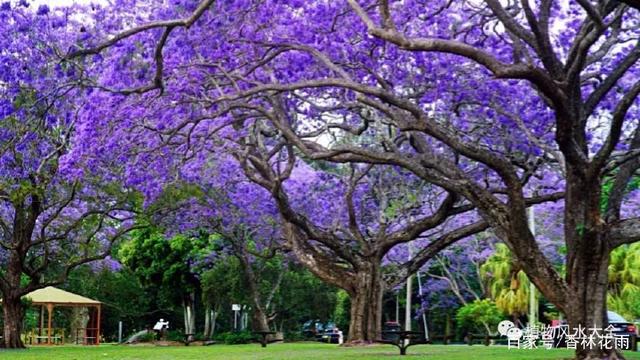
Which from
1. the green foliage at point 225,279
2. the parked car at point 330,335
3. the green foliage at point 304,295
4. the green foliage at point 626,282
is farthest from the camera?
the green foliage at point 304,295

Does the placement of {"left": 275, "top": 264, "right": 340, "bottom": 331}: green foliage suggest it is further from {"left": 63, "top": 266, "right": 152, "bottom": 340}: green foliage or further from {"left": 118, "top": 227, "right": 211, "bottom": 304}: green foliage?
{"left": 63, "top": 266, "right": 152, "bottom": 340}: green foliage

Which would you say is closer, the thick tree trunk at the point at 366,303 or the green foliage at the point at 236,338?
the thick tree trunk at the point at 366,303

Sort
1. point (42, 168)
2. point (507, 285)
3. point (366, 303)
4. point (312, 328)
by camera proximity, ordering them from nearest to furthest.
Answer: point (42, 168) → point (366, 303) → point (507, 285) → point (312, 328)

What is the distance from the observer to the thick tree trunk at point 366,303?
21.9 meters

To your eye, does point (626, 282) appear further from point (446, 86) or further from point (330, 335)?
point (446, 86)

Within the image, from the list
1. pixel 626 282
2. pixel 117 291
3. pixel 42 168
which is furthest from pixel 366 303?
pixel 117 291

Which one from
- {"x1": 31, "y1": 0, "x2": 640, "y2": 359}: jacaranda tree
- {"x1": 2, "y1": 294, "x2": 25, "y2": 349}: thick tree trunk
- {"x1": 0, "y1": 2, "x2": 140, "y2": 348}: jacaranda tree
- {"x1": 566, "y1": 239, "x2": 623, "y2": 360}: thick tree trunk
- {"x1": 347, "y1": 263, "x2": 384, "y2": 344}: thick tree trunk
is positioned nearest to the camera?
{"x1": 31, "y1": 0, "x2": 640, "y2": 359}: jacaranda tree

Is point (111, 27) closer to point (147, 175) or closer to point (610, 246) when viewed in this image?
point (147, 175)

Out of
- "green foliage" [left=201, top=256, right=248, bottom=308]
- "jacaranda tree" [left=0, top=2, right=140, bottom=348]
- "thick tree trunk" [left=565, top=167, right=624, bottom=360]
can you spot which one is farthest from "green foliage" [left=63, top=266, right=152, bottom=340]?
"thick tree trunk" [left=565, top=167, right=624, bottom=360]

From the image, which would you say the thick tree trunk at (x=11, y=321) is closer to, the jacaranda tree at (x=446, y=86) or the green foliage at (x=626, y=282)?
the jacaranda tree at (x=446, y=86)

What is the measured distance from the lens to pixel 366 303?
21.9 m

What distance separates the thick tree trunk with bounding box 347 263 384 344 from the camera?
A: 71.8 ft

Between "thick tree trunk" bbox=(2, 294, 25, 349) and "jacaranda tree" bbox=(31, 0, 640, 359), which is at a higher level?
"jacaranda tree" bbox=(31, 0, 640, 359)

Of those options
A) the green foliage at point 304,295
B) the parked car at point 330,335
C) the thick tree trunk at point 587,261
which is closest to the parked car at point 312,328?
the parked car at point 330,335
